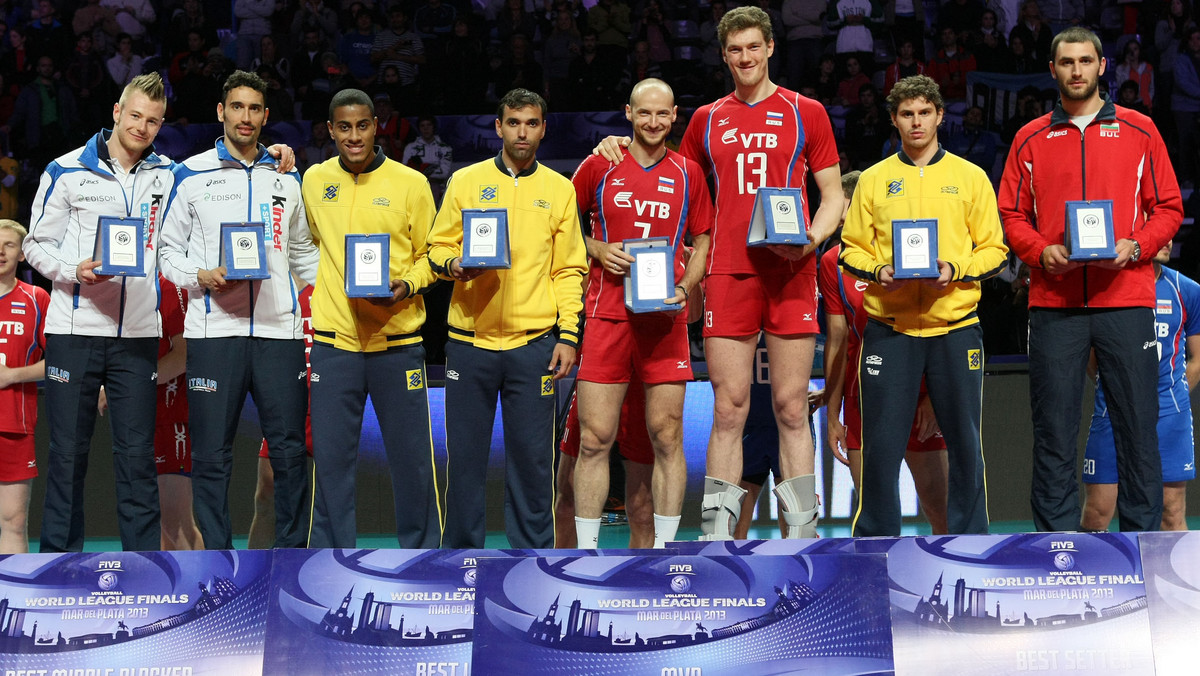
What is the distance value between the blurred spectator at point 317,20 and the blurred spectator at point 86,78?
2087 mm

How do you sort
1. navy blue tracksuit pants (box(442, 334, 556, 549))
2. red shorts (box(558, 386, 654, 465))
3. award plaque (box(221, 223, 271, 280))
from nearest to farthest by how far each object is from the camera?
award plaque (box(221, 223, 271, 280)) → navy blue tracksuit pants (box(442, 334, 556, 549)) → red shorts (box(558, 386, 654, 465))

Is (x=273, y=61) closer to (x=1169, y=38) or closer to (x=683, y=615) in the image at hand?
(x=1169, y=38)

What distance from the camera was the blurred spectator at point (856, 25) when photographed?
11.9 meters

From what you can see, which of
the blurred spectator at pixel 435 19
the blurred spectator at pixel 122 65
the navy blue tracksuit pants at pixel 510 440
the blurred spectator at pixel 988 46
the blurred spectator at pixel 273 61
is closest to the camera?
the navy blue tracksuit pants at pixel 510 440

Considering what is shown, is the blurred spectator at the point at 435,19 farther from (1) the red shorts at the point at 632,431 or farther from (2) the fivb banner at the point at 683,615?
(2) the fivb banner at the point at 683,615

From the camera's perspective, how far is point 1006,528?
796 cm

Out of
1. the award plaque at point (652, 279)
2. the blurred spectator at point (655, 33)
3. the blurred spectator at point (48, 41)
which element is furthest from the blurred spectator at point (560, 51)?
the award plaque at point (652, 279)

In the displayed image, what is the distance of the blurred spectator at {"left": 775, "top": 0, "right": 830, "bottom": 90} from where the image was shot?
39.3 feet

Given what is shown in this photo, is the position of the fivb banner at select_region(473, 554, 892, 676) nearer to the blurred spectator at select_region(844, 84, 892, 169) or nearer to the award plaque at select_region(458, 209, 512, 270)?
the award plaque at select_region(458, 209, 512, 270)

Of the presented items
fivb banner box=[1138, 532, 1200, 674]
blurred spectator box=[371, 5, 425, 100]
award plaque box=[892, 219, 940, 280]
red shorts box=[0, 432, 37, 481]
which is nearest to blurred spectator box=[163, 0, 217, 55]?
blurred spectator box=[371, 5, 425, 100]

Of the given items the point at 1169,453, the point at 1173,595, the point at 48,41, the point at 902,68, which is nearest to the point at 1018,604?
the point at 1173,595

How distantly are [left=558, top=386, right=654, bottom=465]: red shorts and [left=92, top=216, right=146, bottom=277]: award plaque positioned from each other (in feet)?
6.88

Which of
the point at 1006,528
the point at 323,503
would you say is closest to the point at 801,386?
the point at 323,503

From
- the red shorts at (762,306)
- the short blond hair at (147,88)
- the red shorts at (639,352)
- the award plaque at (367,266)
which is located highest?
the short blond hair at (147,88)
